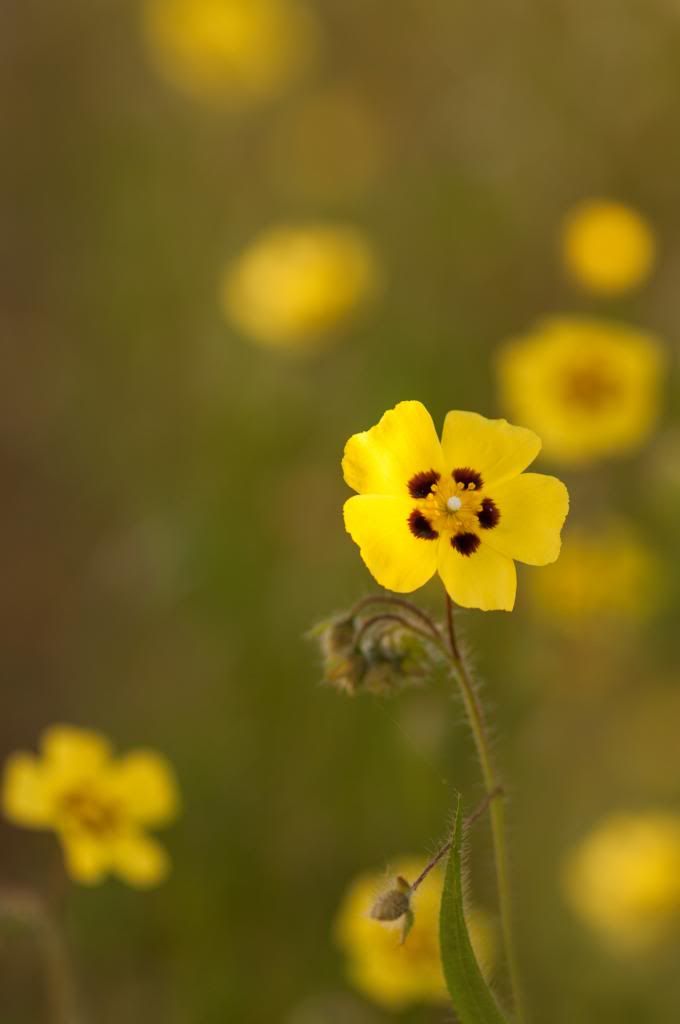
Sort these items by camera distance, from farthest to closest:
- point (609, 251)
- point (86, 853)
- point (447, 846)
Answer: point (609, 251)
point (86, 853)
point (447, 846)

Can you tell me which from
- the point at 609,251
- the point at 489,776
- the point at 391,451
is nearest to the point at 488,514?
the point at 391,451

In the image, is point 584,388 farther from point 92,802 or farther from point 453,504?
point 453,504

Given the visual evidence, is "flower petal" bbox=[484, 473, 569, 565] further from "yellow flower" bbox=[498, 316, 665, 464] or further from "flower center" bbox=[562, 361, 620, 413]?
"flower center" bbox=[562, 361, 620, 413]

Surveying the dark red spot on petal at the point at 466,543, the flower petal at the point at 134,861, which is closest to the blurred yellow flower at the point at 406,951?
the flower petal at the point at 134,861

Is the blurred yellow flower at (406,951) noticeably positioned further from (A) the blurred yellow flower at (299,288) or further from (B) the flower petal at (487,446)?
(A) the blurred yellow flower at (299,288)

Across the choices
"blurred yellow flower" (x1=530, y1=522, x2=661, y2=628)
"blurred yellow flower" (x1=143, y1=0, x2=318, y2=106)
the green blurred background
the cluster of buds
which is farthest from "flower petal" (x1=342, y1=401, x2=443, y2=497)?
"blurred yellow flower" (x1=143, y1=0, x2=318, y2=106)

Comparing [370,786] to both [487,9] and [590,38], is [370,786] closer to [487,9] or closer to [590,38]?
[590,38]
